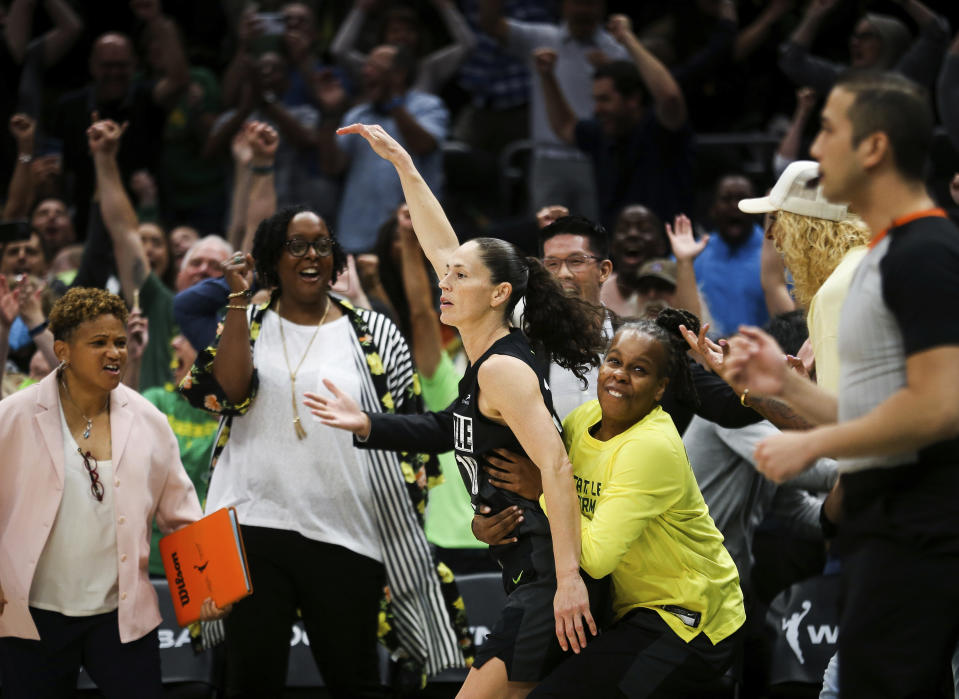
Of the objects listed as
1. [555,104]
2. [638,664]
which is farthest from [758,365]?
[555,104]

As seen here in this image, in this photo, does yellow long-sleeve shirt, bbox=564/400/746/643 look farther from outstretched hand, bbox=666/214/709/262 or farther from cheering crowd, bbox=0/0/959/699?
outstretched hand, bbox=666/214/709/262

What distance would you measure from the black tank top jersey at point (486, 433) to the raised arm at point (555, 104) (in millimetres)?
4139

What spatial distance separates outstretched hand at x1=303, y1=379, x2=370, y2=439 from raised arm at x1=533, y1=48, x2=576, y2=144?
4.02 m

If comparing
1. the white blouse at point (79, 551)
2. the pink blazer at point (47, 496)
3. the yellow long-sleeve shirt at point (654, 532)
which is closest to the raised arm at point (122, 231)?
the pink blazer at point (47, 496)

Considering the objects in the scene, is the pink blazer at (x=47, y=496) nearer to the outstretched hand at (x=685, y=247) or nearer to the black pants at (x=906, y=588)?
the outstretched hand at (x=685, y=247)

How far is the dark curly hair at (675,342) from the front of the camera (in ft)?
12.7

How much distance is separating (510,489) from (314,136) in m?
5.01

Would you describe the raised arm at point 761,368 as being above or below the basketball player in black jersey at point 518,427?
above

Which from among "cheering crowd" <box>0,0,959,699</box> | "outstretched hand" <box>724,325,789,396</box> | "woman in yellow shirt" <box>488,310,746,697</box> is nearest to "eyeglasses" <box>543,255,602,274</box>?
"cheering crowd" <box>0,0,959,699</box>

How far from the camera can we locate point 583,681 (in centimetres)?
350

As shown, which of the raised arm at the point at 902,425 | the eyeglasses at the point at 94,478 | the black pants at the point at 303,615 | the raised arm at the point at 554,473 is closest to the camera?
the raised arm at the point at 902,425

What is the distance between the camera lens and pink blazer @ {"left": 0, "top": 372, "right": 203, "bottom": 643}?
14.3 ft

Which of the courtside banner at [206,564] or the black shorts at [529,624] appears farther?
the courtside banner at [206,564]

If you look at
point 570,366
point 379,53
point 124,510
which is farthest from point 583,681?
point 379,53
